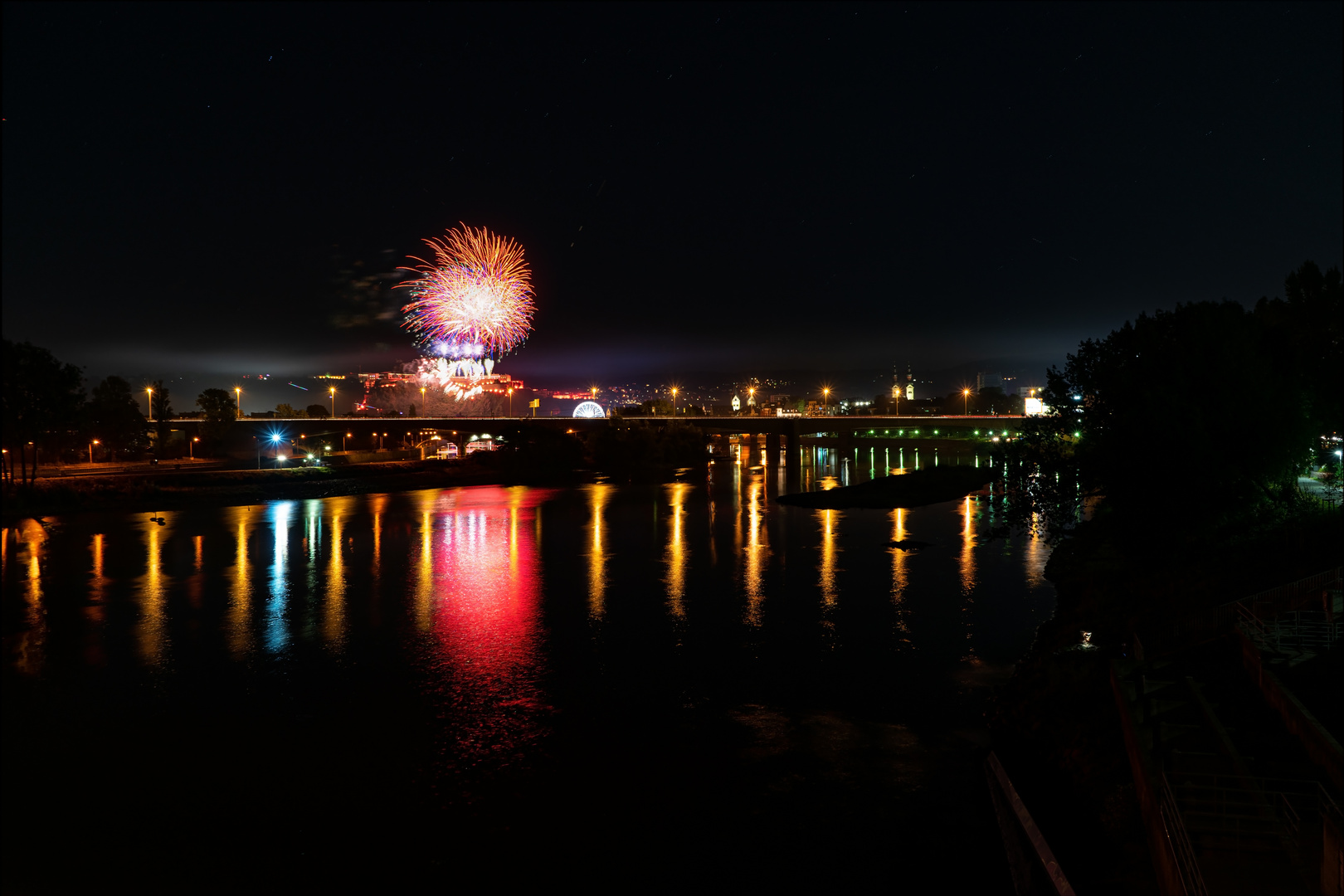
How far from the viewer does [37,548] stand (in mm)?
38656

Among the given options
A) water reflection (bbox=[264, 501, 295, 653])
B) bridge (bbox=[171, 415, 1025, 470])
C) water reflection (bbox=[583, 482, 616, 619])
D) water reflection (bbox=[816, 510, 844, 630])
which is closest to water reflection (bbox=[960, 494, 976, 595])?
water reflection (bbox=[816, 510, 844, 630])

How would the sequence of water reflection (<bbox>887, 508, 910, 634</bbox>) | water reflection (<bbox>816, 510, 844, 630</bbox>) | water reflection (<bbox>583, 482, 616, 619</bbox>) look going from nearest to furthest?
water reflection (<bbox>887, 508, 910, 634</bbox>), water reflection (<bbox>816, 510, 844, 630</bbox>), water reflection (<bbox>583, 482, 616, 619</bbox>)

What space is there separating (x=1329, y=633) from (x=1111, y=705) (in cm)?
465

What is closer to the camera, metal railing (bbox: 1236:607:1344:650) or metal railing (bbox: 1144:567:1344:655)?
metal railing (bbox: 1236:607:1344:650)

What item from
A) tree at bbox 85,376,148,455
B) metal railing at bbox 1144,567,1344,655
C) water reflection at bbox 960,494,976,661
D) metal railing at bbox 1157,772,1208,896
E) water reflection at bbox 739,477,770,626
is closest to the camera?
metal railing at bbox 1157,772,1208,896

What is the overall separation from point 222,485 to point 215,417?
37.3 meters

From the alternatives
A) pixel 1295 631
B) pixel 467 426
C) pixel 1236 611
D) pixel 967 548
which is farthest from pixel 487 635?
pixel 467 426

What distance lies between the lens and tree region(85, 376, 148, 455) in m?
82.1

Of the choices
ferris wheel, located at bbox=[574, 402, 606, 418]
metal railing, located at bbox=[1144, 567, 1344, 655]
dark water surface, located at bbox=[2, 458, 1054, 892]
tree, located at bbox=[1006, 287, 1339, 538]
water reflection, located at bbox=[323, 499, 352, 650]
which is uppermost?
ferris wheel, located at bbox=[574, 402, 606, 418]

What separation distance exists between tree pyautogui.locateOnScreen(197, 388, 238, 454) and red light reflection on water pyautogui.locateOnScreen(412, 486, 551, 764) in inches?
2319

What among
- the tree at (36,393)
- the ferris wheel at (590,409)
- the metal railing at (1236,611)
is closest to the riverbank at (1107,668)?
the metal railing at (1236,611)

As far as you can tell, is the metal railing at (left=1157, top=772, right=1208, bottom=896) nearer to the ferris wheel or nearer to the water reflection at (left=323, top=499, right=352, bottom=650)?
the water reflection at (left=323, top=499, right=352, bottom=650)

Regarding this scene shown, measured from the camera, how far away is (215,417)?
9631cm

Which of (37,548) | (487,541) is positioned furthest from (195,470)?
(487,541)
